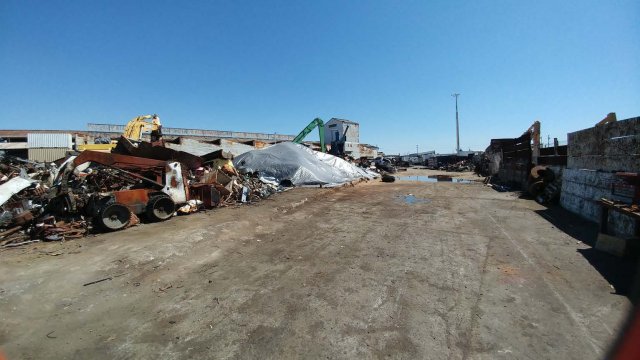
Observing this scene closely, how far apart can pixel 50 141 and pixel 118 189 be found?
103 ft

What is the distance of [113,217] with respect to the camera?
25.9ft

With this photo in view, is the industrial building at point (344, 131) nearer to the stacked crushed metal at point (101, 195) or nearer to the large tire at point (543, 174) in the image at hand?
the large tire at point (543, 174)

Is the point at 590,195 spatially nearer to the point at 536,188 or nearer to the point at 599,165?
the point at 599,165

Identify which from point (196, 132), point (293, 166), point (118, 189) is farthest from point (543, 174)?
point (196, 132)

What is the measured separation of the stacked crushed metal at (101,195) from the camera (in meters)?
7.43

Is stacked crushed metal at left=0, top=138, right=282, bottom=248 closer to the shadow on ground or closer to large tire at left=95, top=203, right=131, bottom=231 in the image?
large tire at left=95, top=203, right=131, bottom=231

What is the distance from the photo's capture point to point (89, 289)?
4609 millimetres

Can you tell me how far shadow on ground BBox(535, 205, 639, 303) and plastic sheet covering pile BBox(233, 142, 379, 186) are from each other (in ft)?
40.2

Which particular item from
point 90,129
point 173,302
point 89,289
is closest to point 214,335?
point 173,302


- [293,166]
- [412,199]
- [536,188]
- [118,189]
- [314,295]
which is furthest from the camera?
[293,166]

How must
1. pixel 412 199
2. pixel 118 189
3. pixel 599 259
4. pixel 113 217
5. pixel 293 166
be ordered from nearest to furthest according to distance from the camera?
pixel 599 259 → pixel 113 217 → pixel 118 189 → pixel 412 199 → pixel 293 166

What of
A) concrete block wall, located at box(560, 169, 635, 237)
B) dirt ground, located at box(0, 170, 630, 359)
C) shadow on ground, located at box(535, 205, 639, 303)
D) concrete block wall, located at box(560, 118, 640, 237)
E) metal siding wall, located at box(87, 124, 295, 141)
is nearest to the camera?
dirt ground, located at box(0, 170, 630, 359)

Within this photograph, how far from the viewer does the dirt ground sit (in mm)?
3252

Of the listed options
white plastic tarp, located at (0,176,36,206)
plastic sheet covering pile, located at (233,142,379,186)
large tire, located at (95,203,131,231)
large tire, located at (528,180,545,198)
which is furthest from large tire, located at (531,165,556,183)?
white plastic tarp, located at (0,176,36,206)
